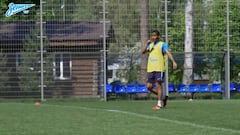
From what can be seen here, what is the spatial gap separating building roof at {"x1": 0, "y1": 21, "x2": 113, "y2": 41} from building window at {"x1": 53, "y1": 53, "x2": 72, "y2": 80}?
640 mm

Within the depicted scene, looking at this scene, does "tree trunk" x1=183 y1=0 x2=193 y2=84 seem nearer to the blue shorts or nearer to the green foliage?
the green foliage

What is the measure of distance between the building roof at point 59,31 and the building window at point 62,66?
2.10 feet

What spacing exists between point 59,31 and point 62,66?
1.29 m

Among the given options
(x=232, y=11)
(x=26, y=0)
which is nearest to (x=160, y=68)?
(x=232, y=11)

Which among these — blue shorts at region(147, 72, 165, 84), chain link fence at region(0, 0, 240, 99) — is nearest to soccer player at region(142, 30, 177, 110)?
blue shorts at region(147, 72, 165, 84)

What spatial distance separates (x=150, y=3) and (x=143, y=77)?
2756 mm

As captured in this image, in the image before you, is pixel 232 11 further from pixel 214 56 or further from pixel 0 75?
pixel 0 75

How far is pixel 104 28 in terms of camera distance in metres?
20.9

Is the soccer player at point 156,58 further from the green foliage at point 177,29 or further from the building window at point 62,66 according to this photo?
the building window at point 62,66

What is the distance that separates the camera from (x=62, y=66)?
22.0 m

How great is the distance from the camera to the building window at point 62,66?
70.9ft

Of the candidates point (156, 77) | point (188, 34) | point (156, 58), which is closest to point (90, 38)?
point (188, 34)

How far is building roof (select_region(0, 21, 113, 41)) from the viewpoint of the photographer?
2148 centimetres

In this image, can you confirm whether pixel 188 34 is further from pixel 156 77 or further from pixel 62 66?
pixel 156 77
